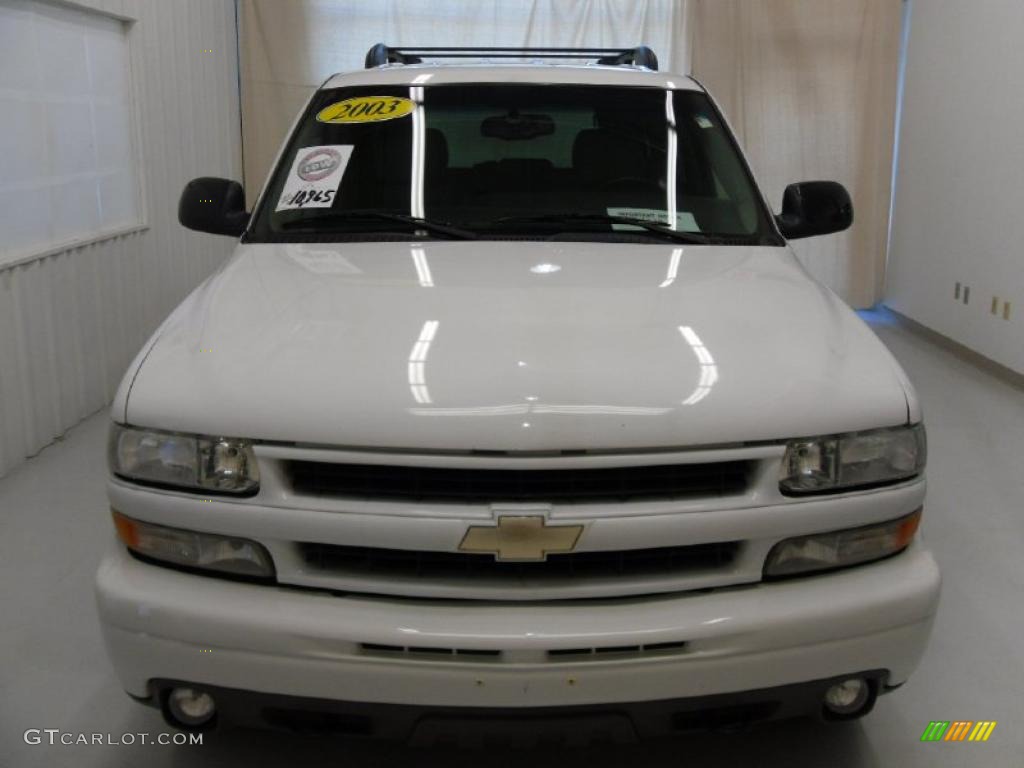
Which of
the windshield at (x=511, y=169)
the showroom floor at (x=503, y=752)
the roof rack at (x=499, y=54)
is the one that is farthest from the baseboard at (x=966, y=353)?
the windshield at (x=511, y=169)

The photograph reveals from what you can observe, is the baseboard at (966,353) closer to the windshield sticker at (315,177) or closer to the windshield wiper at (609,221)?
the windshield wiper at (609,221)

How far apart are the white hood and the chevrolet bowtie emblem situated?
139mm

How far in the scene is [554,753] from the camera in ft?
7.79

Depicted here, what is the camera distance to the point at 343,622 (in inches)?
71.2

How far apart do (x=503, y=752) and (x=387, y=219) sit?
1.39 meters

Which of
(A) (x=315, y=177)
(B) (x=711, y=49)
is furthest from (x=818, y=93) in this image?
(A) (x=315, y=177)

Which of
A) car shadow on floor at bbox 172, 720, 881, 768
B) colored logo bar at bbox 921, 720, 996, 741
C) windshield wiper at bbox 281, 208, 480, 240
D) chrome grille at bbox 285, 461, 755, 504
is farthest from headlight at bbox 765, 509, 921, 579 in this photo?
windshield wiper at bbox 281, 208, 480, 240

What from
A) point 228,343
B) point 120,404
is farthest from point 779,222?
point 120,404

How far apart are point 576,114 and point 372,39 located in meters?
5.11

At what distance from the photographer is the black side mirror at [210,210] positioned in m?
3.09

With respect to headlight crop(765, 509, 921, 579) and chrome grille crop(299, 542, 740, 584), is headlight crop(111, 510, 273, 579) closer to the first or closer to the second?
chrome grille crop(299, 542, 740, 584)

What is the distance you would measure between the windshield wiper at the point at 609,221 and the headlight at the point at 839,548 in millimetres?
1026

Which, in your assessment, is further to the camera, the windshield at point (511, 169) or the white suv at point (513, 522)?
the windshield at point (511, 169)

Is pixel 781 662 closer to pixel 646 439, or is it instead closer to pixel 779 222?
pixel 646 439
